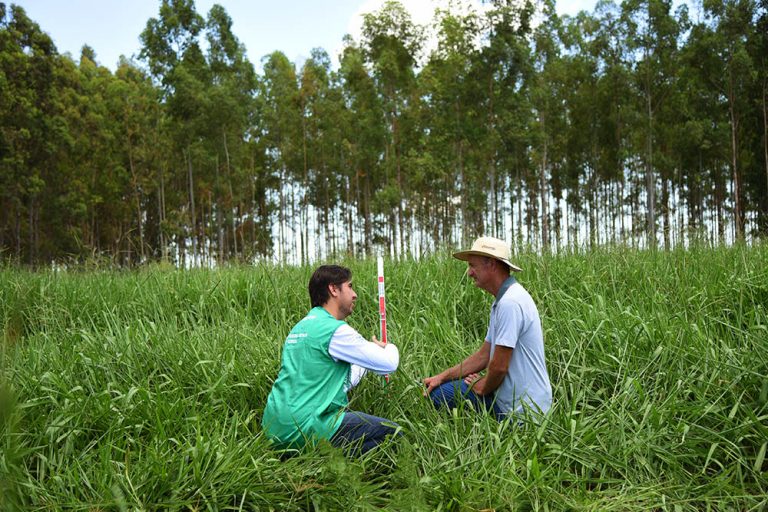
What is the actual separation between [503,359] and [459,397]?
1.42ft

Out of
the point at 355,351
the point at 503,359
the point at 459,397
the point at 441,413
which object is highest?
the point at 355,351

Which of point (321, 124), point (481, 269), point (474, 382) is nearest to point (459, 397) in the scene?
point (474, 382)

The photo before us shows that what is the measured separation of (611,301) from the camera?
5.95 meters

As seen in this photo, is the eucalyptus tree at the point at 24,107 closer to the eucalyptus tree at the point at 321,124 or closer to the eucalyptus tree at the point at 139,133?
the eucalyptus tree at the point at 139,133

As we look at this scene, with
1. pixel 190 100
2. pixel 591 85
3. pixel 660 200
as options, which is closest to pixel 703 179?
pixel 660 200

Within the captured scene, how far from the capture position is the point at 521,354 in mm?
3955

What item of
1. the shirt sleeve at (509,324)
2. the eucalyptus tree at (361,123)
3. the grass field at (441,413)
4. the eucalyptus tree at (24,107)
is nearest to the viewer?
the grass field at (441,413)

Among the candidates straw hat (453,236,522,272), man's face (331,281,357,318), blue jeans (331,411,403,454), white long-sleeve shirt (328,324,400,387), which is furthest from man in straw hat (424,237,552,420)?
man's face (331,281,357,318)

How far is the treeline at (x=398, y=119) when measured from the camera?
26.1 meters

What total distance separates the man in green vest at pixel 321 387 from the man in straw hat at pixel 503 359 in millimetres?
656

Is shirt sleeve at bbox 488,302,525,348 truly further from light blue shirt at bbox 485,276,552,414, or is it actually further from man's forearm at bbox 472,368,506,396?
man's forearm at bbox 472,368,506,396

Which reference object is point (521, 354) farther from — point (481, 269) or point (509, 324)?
point (481, 269)

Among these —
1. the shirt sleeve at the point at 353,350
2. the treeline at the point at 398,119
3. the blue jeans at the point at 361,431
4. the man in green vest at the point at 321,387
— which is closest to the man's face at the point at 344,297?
the man in green vest at the point at 321,387

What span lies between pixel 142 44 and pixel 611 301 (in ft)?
94.2
